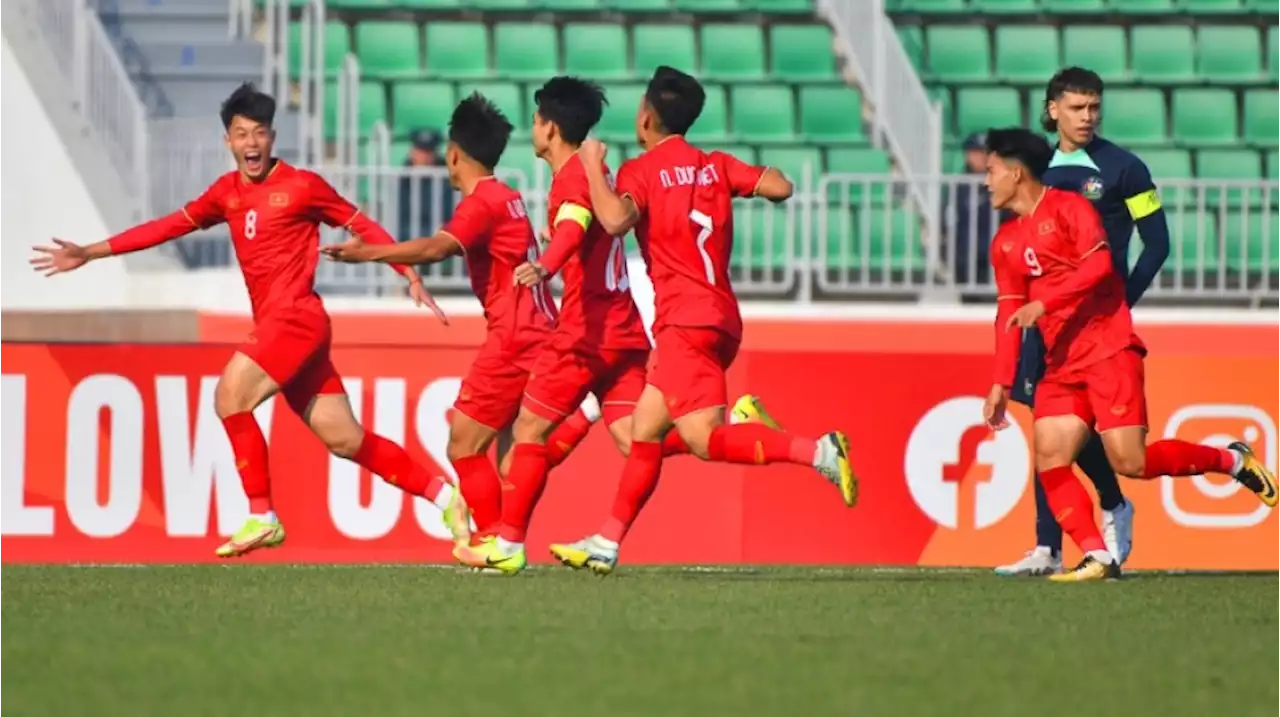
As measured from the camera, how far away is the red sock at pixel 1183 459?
30.5 ft

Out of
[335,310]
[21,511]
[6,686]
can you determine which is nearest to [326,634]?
[6,686]

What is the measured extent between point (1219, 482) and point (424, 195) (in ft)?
17.6

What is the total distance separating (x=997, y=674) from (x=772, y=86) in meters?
11.7

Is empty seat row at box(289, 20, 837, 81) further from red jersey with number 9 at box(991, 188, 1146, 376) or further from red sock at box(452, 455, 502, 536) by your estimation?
red jersey with number 9 at box(991, 188, 1146, 376)

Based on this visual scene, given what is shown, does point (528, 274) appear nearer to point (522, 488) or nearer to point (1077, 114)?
point (522, 488)

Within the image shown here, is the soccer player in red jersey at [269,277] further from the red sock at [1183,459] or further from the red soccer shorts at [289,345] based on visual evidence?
the red sock at [1183,459]

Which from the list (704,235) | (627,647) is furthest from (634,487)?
(627,647)

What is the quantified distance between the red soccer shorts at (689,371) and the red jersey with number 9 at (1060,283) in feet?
4.23

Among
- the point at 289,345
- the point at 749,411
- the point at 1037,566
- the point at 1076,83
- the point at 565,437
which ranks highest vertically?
the point at 1076,83

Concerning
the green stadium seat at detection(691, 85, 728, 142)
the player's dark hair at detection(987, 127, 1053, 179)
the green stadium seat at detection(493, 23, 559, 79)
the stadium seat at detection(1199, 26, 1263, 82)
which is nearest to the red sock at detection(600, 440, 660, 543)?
the player's dark hair at detection(987, 127, 1053, 179)

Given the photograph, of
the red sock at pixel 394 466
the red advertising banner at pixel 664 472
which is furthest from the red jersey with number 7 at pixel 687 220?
the red advertising banner at pixel 664 472

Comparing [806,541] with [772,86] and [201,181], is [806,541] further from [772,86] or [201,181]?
[772,86]

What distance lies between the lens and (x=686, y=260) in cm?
879

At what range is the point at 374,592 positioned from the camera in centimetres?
845
